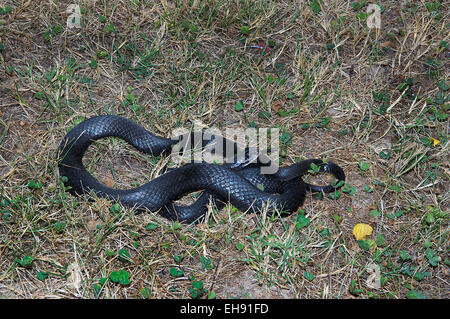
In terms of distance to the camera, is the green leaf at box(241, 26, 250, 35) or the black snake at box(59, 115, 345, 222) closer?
the black snake at box(59, 115, 345, 222)

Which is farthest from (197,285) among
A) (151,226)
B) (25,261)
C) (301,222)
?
(25,261)

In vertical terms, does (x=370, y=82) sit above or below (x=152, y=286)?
above

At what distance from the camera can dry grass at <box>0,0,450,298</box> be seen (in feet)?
11.6

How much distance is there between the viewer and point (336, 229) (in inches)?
156

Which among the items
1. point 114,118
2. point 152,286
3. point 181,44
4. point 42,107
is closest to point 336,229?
point 152,286

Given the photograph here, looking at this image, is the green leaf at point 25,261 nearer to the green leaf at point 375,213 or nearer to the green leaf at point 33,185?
the green leaf at point 33,185

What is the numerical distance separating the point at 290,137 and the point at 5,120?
2.88 m

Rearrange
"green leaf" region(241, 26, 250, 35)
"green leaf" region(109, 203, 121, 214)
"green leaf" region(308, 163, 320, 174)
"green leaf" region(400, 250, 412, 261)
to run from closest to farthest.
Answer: "green leaf" region(400, 250, 412, 261), "green leaf" region(109, 203, 121, 214), "green leaf" region(308, 163, 320, 174), "green leaf" region(241, 26, 250, 35)

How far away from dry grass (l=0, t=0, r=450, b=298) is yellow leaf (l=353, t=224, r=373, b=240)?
0.07 m

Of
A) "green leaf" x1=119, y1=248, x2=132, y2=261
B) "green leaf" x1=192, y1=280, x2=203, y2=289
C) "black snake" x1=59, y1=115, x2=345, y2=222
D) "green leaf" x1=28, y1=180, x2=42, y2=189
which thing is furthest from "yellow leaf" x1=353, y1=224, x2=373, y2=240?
"green leaf" x1=28, y1=180, x2=42, y2=189

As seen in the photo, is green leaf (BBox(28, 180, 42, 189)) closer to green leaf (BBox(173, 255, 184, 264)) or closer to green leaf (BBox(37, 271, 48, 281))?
green leaf (BBox(37, 271, 48, 281))

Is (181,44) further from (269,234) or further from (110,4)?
(269,234)

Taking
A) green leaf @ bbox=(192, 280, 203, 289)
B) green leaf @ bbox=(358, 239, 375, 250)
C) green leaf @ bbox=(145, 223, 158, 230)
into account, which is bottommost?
green leaf @ bbox=(192, 280, 203, 289)

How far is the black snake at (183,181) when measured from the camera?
155 inches
